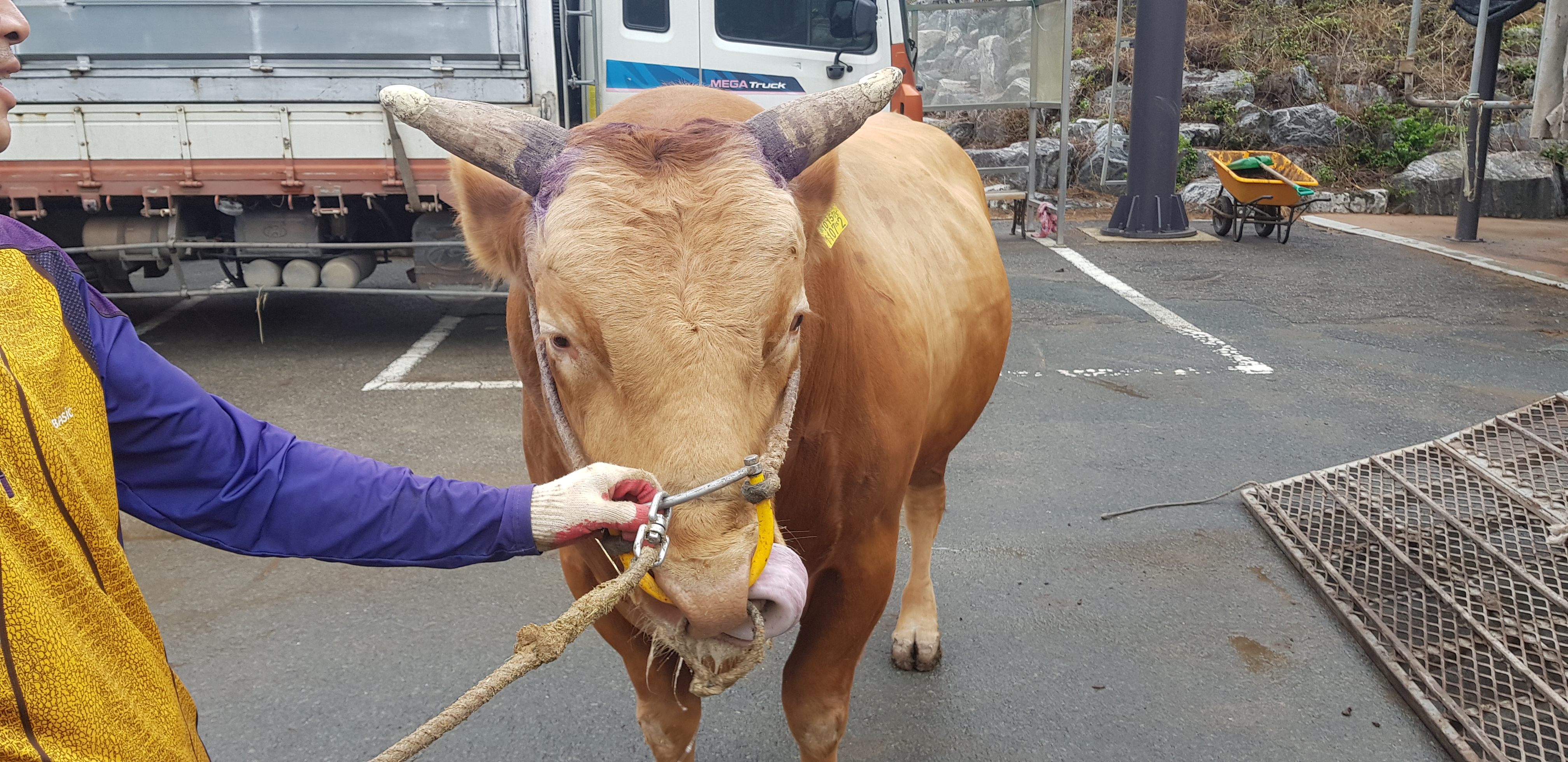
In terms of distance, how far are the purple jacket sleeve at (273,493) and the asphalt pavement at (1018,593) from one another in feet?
4.78

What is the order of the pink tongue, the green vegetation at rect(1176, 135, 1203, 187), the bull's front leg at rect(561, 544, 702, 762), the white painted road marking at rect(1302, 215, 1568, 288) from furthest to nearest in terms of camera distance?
1. the green vegetation at rect(1176, 135, 1203, 187)
2. the white painted road marking at rect(1302, 215, 1568, 288)
3. the bull's front leg at rect(561, 544, 702, 762)
4. the pink tongue

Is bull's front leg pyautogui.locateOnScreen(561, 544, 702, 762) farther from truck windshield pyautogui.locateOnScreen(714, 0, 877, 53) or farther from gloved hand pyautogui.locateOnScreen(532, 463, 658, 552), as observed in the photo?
truck windshield pyautogui.locateOnScreen(714, 0, 877, 53)

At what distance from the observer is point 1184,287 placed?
29.7 ft

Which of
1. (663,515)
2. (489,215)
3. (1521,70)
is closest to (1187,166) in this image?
(1521,70)

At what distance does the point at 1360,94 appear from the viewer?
15.8 meters

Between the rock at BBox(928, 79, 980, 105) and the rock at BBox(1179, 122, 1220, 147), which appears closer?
the rock at BBox(928, 79, 980, 105)

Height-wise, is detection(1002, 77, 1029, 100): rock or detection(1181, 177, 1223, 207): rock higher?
detection(1002, 77, 1029, 100): rock

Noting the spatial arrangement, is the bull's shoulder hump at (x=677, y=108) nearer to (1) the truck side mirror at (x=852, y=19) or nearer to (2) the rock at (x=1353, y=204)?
(1) the truck side mirror at (x=852, y=19)

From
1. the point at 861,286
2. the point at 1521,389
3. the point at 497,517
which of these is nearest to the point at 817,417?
the point at 861,286

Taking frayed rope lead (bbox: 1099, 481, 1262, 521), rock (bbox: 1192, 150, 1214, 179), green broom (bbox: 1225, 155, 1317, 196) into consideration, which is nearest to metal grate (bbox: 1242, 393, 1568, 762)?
frayed rope lead (bbox: 1099, 481, 1262, 521)

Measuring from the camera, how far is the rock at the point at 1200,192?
543 inches

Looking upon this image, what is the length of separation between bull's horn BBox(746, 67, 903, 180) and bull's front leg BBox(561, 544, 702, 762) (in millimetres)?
951

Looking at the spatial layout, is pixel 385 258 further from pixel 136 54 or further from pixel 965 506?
pixel 965 506

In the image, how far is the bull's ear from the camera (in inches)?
76.5
